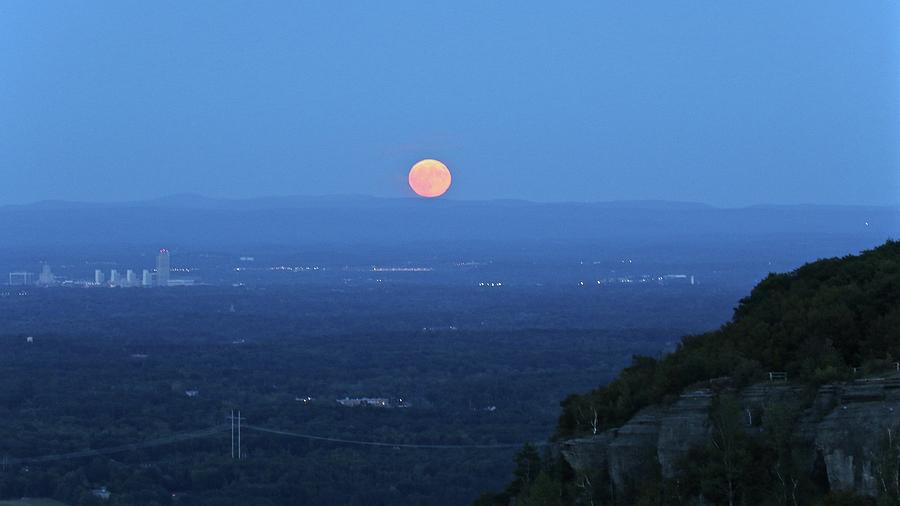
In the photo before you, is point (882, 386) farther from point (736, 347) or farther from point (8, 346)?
point (8, 346)

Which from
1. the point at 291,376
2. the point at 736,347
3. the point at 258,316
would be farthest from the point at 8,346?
the point at 736,347

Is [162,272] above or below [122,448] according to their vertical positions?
above

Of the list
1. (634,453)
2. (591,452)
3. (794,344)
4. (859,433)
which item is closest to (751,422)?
(634,453)

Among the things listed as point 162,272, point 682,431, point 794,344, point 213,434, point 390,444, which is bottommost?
point 390,444

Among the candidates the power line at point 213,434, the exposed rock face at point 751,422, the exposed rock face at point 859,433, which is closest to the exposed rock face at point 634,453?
the exposed rock face at point 751,422

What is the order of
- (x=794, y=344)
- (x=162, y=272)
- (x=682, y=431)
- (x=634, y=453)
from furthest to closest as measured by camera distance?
(x=162, y=272) → (x=794, y=344) → (x=634, y=453) → (x=682, y=431)

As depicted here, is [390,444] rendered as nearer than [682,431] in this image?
No

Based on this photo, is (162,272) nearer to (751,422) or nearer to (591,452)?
(591,452)
